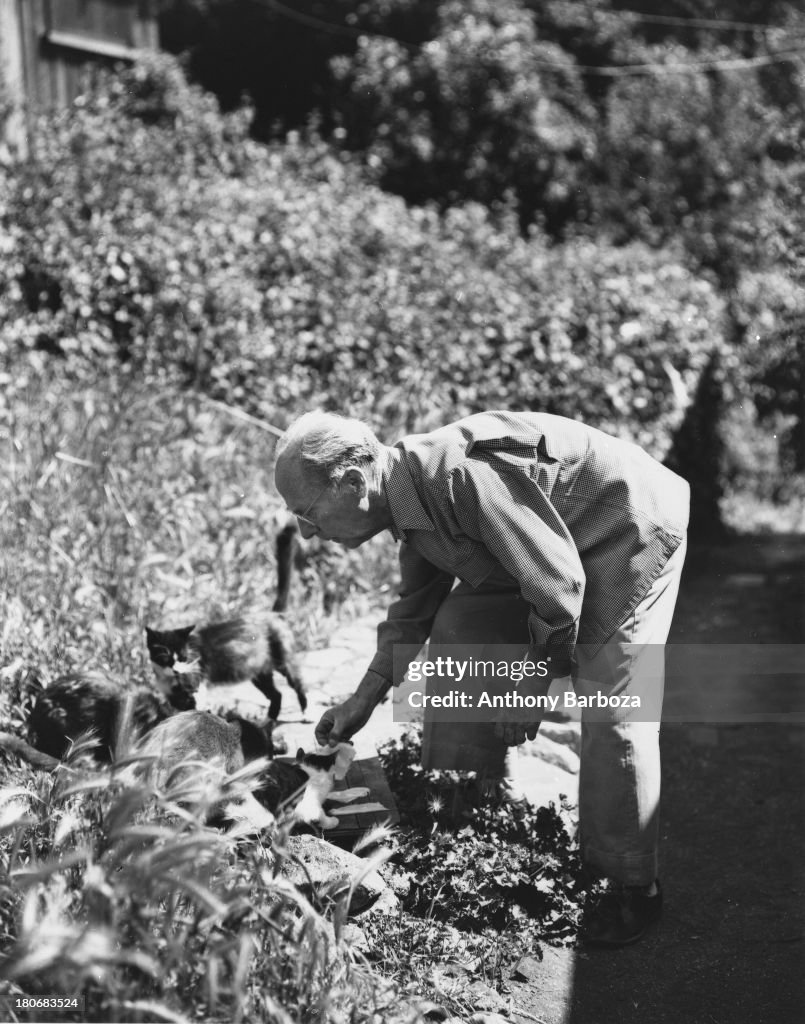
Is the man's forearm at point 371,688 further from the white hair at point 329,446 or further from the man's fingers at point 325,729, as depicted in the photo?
the white hair at point 329,446

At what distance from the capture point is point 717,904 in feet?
12.4

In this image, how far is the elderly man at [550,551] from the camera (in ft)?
9.95

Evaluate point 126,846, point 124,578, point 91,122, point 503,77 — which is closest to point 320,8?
point 503,77

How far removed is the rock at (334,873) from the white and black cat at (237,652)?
1.15 m

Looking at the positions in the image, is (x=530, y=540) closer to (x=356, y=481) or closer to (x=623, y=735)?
(x=356, y=481)

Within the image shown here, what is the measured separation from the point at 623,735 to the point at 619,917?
59cm

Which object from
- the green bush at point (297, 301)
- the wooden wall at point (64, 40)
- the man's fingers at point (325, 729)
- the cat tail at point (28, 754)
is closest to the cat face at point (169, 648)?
the cat tail at point (28, 754)

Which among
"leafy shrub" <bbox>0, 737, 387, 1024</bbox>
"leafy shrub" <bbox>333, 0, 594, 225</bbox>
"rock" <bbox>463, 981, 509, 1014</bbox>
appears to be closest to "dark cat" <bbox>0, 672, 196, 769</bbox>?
"leafy shrub" <bbox>0, 737, 387, 1024</bbox>

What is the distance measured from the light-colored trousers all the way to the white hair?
0.74 meters

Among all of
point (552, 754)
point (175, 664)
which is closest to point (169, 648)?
point (175, 664)

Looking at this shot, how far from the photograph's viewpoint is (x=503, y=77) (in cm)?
1359

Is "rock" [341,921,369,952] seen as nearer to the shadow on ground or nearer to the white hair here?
the shadow on ground

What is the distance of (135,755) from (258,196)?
7067mm

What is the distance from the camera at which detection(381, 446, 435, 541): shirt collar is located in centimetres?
313
